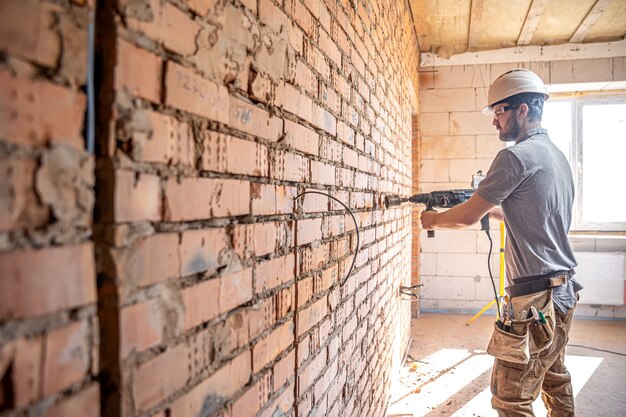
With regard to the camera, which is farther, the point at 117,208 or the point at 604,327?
the point at 604,327

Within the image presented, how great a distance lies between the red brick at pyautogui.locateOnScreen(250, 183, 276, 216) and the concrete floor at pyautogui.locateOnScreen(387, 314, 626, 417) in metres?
2.32

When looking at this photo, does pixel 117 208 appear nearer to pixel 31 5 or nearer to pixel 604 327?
pixel 31 5

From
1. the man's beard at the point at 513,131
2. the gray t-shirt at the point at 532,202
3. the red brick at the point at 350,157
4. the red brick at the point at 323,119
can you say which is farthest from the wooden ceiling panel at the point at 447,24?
the red brick at the point at 323,119

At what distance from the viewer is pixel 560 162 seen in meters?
1.99

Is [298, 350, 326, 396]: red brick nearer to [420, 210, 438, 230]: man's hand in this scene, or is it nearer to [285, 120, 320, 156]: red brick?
[285, 120, 320, 156]: red brick

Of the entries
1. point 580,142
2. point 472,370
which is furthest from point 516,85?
point 580,142

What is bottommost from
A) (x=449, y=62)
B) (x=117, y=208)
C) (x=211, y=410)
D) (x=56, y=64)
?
(x=211, y=410)

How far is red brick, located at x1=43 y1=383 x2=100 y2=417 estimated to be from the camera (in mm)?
421

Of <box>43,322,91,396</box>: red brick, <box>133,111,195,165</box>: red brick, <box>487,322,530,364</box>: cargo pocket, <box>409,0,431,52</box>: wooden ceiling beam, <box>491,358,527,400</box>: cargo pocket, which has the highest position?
<box>409,0,431,52</box>: wooden ceiling beam

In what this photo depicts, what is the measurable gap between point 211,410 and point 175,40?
0.58 m

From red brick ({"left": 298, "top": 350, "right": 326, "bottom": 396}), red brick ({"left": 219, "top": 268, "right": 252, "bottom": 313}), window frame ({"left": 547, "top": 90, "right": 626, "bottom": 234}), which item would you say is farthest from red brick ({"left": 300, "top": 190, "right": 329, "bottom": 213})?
window frame ({"left": 547, "top": 90, "right": 626, "bottom": 234})

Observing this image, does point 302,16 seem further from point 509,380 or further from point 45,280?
point 509,380

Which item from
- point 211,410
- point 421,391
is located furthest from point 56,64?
point 421,391

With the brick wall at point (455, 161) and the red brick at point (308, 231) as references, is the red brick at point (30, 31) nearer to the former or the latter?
the red brick at point (308, 231)
